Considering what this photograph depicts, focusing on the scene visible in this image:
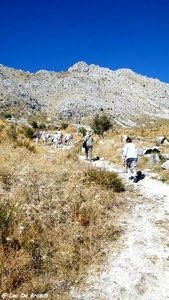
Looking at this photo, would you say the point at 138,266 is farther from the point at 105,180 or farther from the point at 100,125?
the point at 100,125

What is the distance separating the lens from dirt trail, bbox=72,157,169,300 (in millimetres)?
4418

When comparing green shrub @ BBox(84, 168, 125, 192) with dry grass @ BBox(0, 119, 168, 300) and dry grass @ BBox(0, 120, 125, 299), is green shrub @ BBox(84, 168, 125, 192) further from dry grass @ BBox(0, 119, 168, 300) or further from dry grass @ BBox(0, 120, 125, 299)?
dry grass @ BBox(0, 120, 125, 299)

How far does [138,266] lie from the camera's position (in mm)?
5086

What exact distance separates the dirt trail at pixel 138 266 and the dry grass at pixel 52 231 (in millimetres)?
277

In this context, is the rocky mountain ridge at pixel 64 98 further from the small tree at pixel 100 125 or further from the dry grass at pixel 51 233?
the dry grass at pixel 51 233

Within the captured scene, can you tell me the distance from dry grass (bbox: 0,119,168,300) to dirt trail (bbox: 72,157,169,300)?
0.91 feet

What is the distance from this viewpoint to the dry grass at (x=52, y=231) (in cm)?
454

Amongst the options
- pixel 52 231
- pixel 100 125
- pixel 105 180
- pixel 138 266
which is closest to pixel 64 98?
pixel 100 125

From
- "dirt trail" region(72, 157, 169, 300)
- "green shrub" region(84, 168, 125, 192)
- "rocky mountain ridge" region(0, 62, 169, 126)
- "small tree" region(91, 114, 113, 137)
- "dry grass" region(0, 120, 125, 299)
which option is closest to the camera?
"dirt trail" region(72, 157, 169, 300)

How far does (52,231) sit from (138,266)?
185 cm

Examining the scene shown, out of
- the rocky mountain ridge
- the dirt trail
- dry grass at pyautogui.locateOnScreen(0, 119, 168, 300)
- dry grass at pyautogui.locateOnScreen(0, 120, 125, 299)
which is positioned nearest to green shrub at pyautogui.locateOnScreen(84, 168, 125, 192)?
dry grass at pyautogui.locateOnScreen(0, 119, 168, 300)

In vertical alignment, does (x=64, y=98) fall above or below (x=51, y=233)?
above

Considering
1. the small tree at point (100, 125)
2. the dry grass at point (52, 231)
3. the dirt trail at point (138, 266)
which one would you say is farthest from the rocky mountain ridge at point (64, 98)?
the dirt trail at point (138, 266)

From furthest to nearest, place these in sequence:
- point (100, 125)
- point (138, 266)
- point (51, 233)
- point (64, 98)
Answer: point (64, 98)
point (100, 125)
point (51, 233)
point (138, 266)
